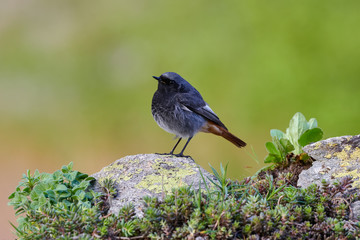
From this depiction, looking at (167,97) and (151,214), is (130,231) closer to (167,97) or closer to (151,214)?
(151,214)

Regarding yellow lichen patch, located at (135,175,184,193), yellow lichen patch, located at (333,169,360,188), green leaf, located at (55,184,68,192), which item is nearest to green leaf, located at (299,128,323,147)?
yellow lichen patch, located at (333,169,360,188)

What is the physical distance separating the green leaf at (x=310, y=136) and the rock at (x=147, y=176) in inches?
48.1

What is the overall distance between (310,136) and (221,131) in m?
1.11

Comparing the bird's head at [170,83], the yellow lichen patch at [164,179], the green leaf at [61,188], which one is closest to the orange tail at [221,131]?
the bird's head at [170,83]

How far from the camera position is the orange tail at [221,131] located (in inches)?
198

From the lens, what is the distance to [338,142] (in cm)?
396

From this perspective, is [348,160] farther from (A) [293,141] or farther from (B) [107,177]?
(B) [107,177]

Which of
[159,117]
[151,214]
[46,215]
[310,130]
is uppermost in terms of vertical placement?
[310,130]

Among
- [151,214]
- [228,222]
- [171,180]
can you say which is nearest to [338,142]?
[171,180]

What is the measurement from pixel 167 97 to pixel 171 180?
1519 mm

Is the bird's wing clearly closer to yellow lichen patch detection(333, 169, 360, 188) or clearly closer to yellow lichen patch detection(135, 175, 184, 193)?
yellow lichen patch detection(135, 175, 184, 193)

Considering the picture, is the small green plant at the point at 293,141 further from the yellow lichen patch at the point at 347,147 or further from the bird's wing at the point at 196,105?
the bird's wing at the point at 196,105

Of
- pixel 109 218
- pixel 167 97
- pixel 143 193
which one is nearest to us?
pixel 109 218

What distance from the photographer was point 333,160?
3.82 metres
